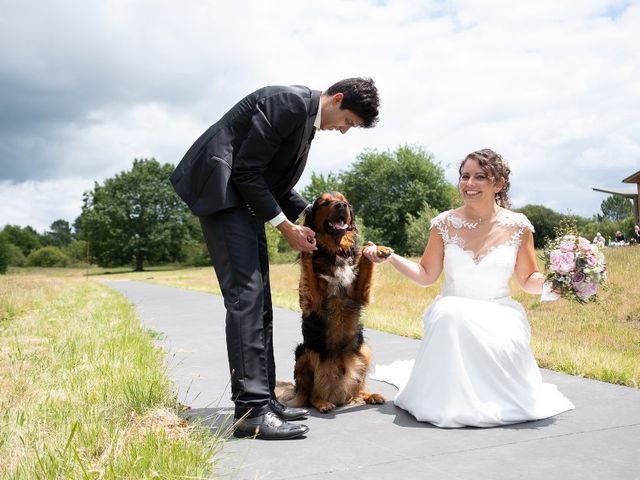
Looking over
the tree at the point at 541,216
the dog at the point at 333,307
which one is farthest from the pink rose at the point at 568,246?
the tree at the point at 541,216

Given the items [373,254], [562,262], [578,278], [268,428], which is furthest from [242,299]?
[578,278]

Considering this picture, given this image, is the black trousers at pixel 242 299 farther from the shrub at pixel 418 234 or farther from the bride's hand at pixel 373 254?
the shrub at pixel 418 234

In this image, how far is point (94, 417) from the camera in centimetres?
317

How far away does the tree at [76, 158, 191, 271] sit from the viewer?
57469mm

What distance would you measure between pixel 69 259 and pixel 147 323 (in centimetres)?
7277

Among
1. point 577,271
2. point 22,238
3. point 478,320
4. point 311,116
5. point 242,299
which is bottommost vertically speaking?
point 478,320

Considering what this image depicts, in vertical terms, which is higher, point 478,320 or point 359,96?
point 359,96

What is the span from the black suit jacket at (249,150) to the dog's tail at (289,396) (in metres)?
1.44

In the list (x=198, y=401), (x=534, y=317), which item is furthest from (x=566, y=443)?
(x=534, y=317)

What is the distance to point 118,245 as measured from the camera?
5747cm

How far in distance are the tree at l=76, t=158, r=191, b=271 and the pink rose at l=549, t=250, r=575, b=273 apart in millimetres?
55175

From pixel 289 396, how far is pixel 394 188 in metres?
56.5

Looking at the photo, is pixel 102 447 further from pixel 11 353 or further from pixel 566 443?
pixel 11 353

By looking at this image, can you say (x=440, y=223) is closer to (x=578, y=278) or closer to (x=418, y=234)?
(x=578, y=278)
